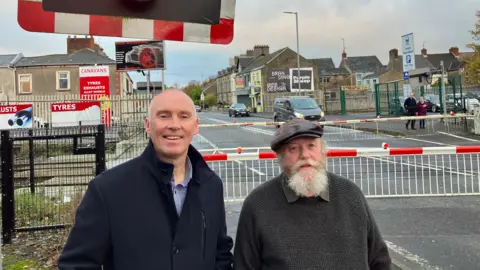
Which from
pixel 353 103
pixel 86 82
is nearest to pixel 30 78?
pixel 86 82

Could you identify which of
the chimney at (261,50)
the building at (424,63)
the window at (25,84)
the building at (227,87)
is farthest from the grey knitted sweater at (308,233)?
the building at (227,87)

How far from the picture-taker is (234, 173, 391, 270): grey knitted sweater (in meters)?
2.04

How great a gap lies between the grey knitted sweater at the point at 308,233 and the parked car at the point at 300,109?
21.9 meters

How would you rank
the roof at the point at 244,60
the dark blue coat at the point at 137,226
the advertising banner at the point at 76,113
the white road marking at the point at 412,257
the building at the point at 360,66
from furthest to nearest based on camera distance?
the building at the point at 360,66 < the roof at the point at 244,60 < the advertising banner at the point at 76,113 < the white road marking at the point at 412,257 < the dark blue coat at the point at 137,226

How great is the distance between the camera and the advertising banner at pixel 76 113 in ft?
50.0

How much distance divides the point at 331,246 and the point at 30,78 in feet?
147

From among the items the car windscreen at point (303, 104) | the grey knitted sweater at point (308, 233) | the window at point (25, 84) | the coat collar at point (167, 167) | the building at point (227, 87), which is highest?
the building at point (227, 87)

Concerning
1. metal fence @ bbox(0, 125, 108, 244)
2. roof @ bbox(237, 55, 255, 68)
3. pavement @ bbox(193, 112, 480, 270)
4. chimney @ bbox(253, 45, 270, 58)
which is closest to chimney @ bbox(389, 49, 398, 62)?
chimney @ bbox(253, 45, 270, 58)

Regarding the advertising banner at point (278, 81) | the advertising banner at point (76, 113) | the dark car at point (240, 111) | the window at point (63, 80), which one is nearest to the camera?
the advertising banner at point (76, 113)

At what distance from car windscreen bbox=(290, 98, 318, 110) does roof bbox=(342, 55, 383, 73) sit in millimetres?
72815

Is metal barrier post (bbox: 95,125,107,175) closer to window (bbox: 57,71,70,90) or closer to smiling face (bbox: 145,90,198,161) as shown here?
smiling face (bbox: 145,90,198,161)

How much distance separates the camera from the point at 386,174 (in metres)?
9.05

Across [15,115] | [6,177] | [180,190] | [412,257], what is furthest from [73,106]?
[180,190]

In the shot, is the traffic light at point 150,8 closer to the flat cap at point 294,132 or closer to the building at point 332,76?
the flat cap at point 294,132
